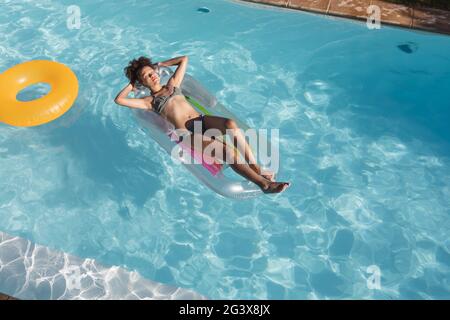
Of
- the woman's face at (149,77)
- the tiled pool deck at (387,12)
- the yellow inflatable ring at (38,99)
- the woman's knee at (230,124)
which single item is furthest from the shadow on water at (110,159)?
the tiled pool deck at (387,12)

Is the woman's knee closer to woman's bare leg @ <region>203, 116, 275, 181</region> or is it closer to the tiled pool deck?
woman's bare leg @ <region>203, 116, 275, 181</region>

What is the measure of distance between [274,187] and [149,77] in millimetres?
1843

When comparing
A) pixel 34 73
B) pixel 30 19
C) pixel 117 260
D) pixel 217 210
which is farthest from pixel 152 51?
pixel 117 260

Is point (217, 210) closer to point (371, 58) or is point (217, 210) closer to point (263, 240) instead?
point (263, 240)

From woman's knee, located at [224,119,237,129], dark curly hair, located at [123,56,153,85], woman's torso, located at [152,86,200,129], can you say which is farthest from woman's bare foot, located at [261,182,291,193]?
dark curly hair, located at [123,56,153,85]

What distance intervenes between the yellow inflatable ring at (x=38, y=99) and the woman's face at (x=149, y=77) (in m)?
1.37

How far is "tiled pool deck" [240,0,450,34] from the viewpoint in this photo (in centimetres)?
705

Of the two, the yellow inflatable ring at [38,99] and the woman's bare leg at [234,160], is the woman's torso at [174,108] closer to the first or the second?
the woman's bare leg at [234,160]

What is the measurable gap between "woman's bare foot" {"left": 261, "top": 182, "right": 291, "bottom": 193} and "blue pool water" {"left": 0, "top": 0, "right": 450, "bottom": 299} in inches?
29.7

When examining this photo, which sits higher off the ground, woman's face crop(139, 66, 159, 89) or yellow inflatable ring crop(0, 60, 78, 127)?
woman's face crop(139, 66, 159, 89)

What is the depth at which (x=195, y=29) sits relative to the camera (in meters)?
7.54

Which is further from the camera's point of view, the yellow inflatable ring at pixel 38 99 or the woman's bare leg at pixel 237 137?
the yellow inflatable ring at pixel 38 99

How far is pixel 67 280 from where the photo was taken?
15.3 feet

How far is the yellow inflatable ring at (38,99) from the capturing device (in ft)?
18.3
